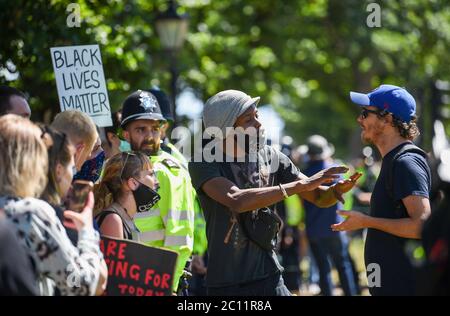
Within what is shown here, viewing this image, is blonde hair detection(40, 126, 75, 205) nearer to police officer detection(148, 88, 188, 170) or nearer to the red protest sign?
the red protest sign

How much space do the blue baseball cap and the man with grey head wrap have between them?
517 mm

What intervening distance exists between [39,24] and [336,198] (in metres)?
4.21

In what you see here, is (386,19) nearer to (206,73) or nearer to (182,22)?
(206,73)

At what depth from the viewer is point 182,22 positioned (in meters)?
15.0

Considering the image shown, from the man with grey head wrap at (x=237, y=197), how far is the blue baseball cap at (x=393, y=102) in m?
0.52

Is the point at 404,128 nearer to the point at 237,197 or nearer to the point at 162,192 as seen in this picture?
the point at 237,197

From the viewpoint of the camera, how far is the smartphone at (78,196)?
4.34 m

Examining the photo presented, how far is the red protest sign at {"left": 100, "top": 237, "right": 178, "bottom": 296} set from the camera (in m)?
4.50

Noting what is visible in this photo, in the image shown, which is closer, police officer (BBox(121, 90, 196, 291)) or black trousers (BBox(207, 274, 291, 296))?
black trousers (BBox(207, 274, 291, 296))

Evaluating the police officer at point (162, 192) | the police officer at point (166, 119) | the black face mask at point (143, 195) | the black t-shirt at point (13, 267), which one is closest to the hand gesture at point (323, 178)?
the black face mask at point (143, 195)

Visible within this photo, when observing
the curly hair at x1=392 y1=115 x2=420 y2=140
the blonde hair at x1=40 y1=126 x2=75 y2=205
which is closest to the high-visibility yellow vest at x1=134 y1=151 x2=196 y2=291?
the curly hair at x1=392 y1=115 x2=420 y2=140

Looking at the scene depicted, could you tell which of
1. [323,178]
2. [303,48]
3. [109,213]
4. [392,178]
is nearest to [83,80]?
[109,213]

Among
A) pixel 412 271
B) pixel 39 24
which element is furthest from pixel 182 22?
pixel 412 271

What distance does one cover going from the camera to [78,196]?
14.3 feet
